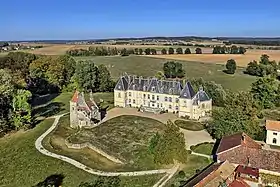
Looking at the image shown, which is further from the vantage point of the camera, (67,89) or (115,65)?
(115,65)

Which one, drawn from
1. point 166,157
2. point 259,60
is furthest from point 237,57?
point 166,157

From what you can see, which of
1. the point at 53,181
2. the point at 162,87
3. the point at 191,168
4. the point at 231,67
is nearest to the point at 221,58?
the point at 231,67

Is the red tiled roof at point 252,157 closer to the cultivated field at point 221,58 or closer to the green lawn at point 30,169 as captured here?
the green lawn at point 30,169

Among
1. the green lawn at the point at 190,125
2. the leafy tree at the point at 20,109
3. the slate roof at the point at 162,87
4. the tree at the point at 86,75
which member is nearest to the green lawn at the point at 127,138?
the green lawn at the point at 190,125

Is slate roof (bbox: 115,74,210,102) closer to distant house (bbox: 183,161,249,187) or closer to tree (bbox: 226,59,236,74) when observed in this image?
distant house (bbox: 183,161,249,187)

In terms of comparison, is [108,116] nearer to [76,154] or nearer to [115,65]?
[76,154]

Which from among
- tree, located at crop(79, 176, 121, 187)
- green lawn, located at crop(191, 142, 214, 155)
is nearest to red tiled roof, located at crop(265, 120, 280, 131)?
green lawn, located at crop(191, 142, 214, 155)
